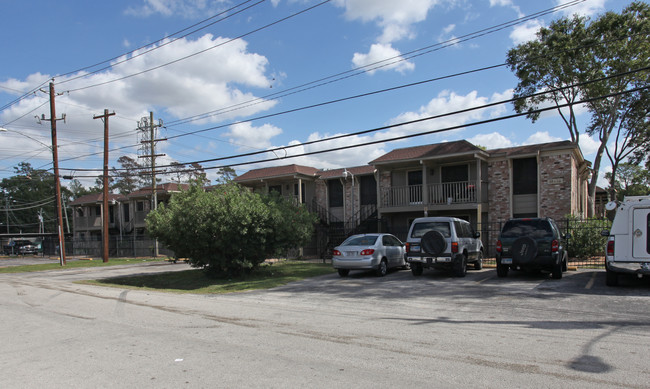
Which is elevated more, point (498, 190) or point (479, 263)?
point (498, 190)

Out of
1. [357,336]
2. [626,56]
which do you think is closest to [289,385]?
[357,336]

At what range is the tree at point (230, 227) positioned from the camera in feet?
50.5

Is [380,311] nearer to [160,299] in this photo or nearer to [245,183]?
[160,299]

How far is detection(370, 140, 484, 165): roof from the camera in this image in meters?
21.7

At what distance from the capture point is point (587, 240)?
17094 mm

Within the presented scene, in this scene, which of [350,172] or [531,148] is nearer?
[531,148]

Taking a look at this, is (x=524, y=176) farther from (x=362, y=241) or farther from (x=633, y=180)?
(x=633, y=180)

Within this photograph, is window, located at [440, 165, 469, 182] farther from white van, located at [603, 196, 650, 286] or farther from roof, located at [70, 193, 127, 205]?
roof, located at [70, 193, 127, 205]

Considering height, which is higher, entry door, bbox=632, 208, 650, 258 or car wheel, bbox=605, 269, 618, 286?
entry door, bbox=632, 208, 650, 258

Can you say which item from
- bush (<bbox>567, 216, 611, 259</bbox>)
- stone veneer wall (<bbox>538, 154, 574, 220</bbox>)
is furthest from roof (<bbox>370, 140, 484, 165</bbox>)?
bush (<bbox>567, 216, 611, 259</bbox>)

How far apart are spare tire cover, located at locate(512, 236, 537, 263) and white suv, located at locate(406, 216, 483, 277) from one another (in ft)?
6.04

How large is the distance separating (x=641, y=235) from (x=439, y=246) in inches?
205

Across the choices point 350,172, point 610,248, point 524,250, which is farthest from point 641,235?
point 350,172

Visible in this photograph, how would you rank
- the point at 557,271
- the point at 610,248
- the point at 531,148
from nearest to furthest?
the point at 610,248 < the point at 557,271 < the point at 531,148
